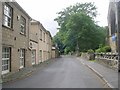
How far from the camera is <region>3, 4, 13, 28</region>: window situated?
16.2m

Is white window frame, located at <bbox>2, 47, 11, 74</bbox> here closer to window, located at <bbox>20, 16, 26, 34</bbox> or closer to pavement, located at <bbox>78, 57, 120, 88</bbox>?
window, located at <bbox>20, 16, 26, 34</bbox>

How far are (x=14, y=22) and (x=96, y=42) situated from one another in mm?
46779

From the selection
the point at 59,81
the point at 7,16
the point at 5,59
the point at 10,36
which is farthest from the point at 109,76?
the point at 7,16

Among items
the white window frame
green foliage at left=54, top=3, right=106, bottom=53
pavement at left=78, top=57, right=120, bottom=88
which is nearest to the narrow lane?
pavement at left=78, top=57, right=120, bottom=88

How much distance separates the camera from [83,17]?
60.7 m

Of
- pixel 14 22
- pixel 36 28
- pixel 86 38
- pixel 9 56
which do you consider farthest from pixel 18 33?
pixel 86 38

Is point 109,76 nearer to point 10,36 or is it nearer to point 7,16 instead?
point 10,36

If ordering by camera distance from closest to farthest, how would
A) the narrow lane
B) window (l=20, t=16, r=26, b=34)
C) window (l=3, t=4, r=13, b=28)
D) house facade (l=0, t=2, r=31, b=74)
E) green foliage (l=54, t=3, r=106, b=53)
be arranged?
the narrow lane
house facade (l=0, t=2, r=31, b=74)
window (l=3, t=4, r=13, b=28)
window (l=20, t=16, r=26, b=34)
green foliage (l=54, t=3, r=106, b=53)

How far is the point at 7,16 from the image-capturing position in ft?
55.6

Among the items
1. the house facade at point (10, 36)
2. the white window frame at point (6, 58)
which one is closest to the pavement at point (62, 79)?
the white window frame at point (6, 58)

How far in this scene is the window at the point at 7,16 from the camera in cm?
1624

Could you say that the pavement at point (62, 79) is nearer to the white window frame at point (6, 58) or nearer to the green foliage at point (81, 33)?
the white window frame at point (6, 58)

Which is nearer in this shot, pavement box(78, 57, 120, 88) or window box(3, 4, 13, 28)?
pavement box(78, 57, 120, 88)

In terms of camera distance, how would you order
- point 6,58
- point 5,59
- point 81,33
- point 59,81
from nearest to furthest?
point 59,81 → point 5,59 → point 6,58 → point 81,33
